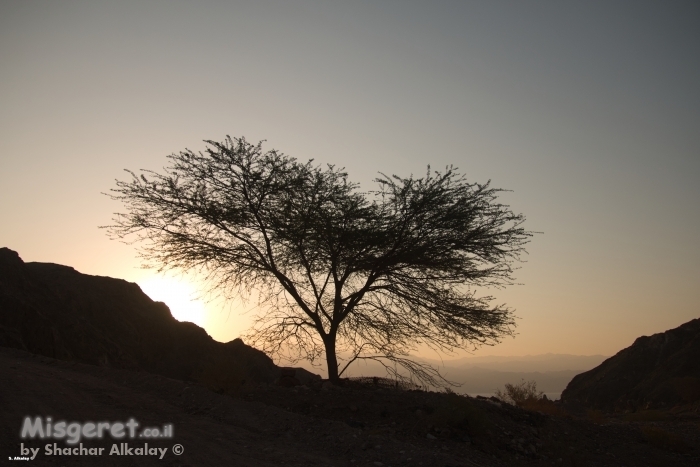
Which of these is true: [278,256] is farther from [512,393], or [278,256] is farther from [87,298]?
[512,393]

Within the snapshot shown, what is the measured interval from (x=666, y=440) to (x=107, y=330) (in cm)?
1659

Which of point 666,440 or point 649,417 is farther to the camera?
point 649,417

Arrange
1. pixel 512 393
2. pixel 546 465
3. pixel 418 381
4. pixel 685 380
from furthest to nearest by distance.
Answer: pixel 685 380 → pixel 512 393 → pixel 418 381 → pixel 546 465

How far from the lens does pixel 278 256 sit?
1459 cm

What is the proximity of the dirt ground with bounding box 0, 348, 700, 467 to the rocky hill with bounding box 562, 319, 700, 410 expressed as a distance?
610 cm

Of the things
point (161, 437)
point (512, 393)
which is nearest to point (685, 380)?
point (512, 393)

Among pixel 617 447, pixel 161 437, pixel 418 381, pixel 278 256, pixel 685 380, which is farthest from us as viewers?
pixel 685 380

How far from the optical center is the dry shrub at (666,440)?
12.6 metres

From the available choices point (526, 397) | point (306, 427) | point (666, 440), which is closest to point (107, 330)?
point (306, 427)

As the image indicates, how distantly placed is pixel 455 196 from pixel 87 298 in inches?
506

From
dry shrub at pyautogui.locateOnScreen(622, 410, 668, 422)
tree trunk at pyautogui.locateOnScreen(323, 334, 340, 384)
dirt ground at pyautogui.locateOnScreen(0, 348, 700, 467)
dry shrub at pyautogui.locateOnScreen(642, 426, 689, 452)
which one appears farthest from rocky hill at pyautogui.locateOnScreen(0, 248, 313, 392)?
dry shrub at pyautogui.locateOnScreen(622, 410, 668, 422)

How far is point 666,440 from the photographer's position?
12.7 meters

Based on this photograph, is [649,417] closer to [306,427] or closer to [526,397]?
[526,397]

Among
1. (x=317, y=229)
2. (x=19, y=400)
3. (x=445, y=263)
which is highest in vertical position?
(x=317, y=229)
